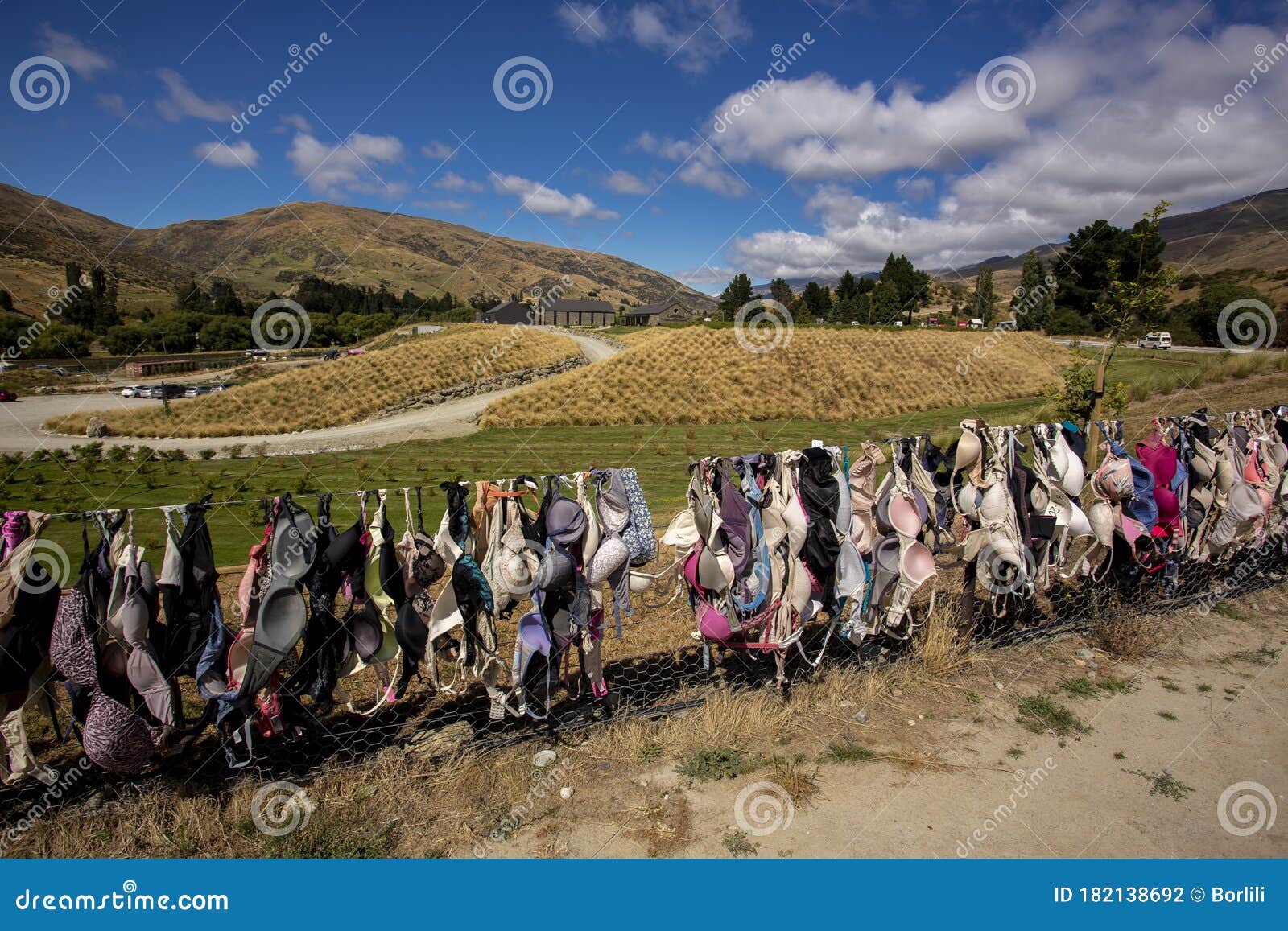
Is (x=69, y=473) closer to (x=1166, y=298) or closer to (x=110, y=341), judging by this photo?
(x=1166, y=298)

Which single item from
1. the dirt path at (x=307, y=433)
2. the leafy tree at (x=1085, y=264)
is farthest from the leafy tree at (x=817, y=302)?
the dirt path at (x=307, y=433)

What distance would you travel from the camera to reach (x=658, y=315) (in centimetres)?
10594

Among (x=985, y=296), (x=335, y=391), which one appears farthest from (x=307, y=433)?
(x=985, y=296)

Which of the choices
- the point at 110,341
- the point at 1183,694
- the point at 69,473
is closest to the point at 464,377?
the point at 69,473

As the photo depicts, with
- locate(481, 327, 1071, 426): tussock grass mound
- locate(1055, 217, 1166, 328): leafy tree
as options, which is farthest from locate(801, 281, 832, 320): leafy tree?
locate(481, 327, 1071, 426): tussock grass mound

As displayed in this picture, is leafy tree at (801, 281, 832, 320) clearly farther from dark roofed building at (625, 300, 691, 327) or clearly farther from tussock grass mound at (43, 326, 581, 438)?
tussock grass mound at (43, 326, 581, 438)

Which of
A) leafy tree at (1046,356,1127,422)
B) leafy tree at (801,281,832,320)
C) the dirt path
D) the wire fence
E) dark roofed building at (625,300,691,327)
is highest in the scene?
dark roofed building at (625,300,691,327)

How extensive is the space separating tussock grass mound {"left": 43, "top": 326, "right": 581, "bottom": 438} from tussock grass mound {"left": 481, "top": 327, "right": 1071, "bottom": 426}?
7048 mm

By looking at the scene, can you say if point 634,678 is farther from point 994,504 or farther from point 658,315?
point 658,315

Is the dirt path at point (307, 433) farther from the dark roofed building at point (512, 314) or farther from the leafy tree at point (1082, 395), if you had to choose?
the dark roofed building at point (512, 314)

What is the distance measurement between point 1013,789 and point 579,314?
109226mm

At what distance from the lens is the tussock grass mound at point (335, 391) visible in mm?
27656

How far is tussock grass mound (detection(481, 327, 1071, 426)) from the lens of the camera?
2875cm

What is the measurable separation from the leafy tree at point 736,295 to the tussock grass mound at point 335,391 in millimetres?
33435
